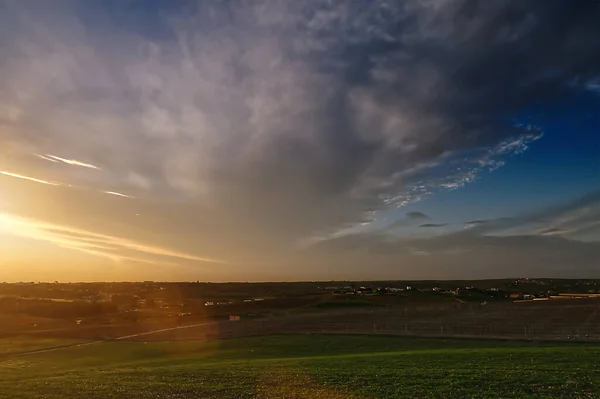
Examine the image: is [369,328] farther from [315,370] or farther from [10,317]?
[10,317]

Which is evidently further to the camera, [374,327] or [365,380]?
[374,327]

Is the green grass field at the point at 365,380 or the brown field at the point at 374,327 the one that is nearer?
the green grass field at the point at 365,380

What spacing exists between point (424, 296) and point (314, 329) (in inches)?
3608

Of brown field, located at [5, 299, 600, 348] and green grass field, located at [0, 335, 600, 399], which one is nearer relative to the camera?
green grass field, located at [0, 335, 600, 399]

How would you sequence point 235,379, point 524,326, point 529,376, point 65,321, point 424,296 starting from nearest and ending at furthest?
point 529,376 < point 235,379 < point 524,326 < point 65,321 < point 424,296

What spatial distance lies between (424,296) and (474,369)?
139 meters

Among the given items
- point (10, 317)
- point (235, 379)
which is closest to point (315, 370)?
Result: point (235, 379)

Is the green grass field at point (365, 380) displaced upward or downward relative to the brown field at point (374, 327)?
upward

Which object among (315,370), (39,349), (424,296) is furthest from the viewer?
(424,296)

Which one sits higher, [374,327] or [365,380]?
[365,380]

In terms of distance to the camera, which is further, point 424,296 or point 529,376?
point 424,296

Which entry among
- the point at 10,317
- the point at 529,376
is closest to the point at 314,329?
the point at 529,376

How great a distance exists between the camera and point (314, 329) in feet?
260

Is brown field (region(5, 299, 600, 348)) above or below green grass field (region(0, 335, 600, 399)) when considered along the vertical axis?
below
